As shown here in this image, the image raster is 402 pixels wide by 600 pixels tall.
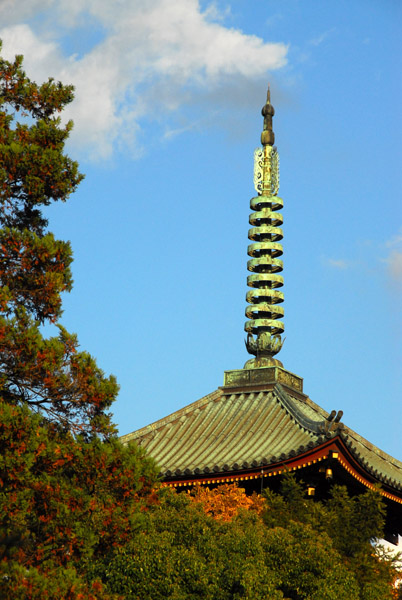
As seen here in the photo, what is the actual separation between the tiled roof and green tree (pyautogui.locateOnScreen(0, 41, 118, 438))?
7.00 meters

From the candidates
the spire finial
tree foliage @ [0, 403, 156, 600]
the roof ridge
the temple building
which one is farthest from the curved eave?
the spire finial

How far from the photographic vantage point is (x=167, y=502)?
17.1 m

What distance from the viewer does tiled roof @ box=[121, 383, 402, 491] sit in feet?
72.1

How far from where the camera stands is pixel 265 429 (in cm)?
2436

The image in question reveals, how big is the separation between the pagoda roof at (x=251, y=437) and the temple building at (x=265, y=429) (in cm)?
3

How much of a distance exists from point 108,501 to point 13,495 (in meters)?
1.34

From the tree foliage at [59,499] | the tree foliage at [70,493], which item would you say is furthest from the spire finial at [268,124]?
the tree foliage at [59,499]

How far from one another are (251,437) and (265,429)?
1.47ft

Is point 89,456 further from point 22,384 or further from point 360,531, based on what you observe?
point 360,531

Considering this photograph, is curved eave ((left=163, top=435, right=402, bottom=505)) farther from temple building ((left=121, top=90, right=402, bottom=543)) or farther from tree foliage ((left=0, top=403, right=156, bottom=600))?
tree foliage ((left=0, top=403, right=156, bottom=600))

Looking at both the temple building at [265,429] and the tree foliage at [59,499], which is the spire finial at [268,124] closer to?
the temple building at [265,429]

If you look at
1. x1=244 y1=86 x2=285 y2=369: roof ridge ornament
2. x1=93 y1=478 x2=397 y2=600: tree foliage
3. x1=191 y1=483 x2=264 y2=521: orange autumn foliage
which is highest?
x1=244 y1=86 x2=285 y2=369: roof ridge ornament

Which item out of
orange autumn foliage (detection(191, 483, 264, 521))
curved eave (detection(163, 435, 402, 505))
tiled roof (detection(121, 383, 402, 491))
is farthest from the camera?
tiled roof (detection(121, 383, 402, 491))

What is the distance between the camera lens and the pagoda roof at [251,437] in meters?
21.6
